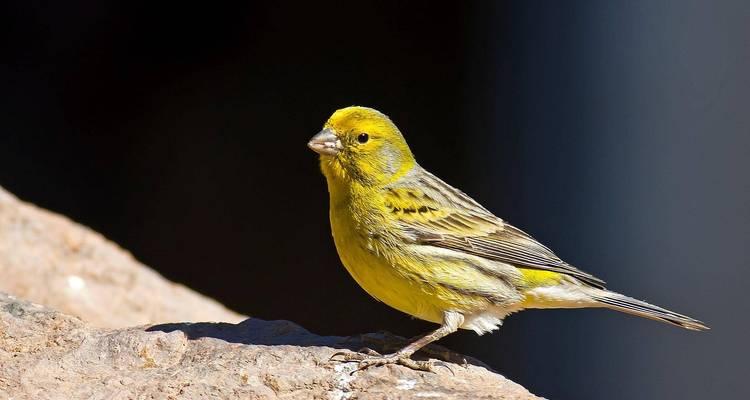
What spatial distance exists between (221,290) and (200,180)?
148cm

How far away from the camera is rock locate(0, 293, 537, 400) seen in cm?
444

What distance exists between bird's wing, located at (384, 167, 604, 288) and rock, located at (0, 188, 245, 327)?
1.69m

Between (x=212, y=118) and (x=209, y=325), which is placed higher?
(x=212, y=118)

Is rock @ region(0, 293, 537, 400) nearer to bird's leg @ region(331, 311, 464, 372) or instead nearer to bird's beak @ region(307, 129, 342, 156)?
bird's leg @ region(331, 311, 464, 372)

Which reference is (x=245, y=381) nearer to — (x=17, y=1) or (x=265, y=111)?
(x=265, y=111)

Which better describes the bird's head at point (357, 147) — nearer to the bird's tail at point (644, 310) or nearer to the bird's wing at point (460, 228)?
the bird's wing at point (460, 228)

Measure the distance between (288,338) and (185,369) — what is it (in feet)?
1.87

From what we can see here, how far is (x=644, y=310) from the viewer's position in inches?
206

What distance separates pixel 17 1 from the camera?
12281mm

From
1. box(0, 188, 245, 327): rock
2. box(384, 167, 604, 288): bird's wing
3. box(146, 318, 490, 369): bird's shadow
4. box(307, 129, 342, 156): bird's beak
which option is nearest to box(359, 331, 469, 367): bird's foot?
box(146, 318, 490, 369): bird's shadow

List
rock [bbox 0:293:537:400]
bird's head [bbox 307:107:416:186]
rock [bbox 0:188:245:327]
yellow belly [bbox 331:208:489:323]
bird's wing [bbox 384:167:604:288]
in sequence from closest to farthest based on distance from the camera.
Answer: rock [bbox 0:293:537:400], yellow belly [bbox 331:208:489:323], bird's wing [bbox 384:167:604:288], bird's head [bbox 307:107:416:186], rock [bbox 0:188:245:327]

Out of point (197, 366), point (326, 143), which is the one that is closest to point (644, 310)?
point (326, 143)

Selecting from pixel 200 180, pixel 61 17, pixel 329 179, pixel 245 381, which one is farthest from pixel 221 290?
pixel 245 381

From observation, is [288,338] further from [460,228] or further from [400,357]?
[460,228]
